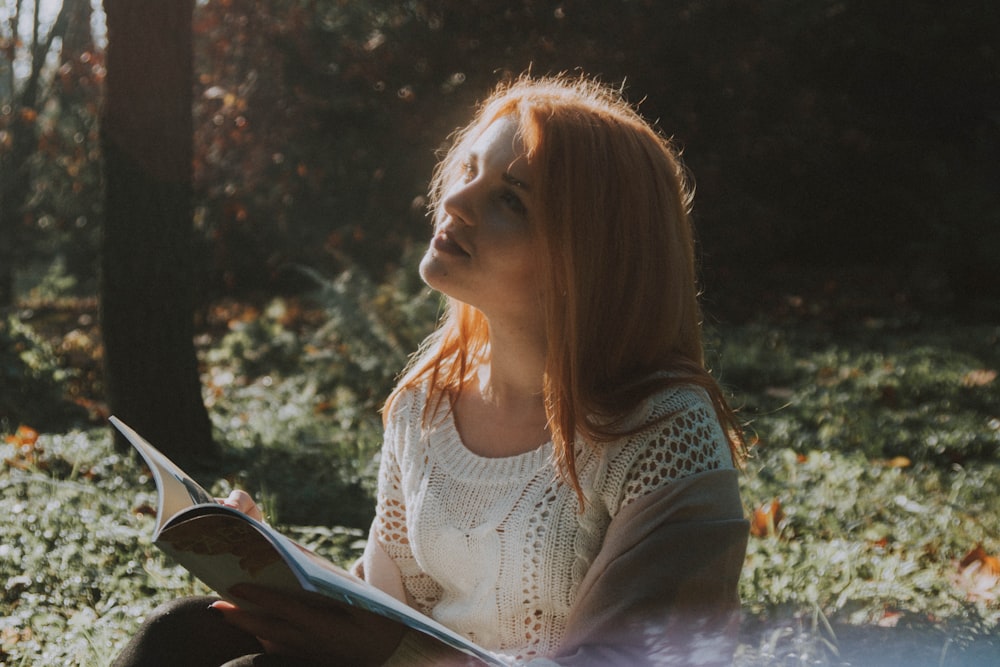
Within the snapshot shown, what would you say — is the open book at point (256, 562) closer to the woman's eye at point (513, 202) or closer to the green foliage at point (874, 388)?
the woman's eye at point (513, 202)

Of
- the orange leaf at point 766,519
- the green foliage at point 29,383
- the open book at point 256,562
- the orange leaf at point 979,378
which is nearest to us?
the open book at point 256,562

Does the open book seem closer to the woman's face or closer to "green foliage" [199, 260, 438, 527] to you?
the woman's face

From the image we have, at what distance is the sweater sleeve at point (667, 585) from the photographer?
164cm

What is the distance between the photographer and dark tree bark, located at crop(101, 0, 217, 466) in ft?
15.3

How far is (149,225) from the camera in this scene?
4.71 meters

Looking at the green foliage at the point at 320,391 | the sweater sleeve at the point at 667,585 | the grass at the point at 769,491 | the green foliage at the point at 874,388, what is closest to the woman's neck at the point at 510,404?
the sweater sleeve at the point at 667,585

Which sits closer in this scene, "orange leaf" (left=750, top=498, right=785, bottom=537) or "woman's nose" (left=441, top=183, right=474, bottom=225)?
"woman's nose" (left=441, top=183, right=474, bottom=225)

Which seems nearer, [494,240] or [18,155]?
[494,240]

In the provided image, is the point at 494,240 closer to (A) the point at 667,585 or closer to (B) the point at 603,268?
(B) the point at 603,268

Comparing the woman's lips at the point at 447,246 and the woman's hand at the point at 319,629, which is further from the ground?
the woman's lips at the point at 447,246

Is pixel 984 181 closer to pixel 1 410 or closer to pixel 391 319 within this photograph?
pixel 391 319

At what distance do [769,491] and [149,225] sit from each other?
3021 millimetres

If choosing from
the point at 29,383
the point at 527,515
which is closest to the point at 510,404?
the point at 527,515

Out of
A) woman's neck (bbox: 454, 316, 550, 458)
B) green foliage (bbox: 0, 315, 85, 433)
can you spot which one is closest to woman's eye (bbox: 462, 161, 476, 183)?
woman's neck (bbox: 454, 316, 550, 458)
